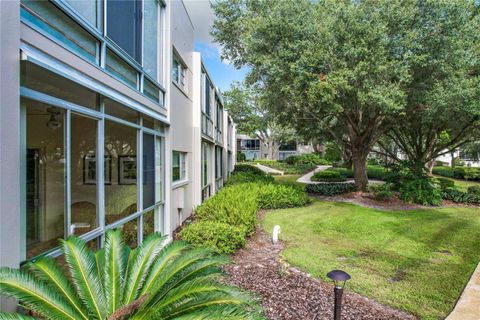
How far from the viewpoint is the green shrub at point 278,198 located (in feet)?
43.3

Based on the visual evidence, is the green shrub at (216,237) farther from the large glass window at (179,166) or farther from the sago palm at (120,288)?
the sago palm at (120,288)

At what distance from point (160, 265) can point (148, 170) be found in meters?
3.55

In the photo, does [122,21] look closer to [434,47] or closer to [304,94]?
[304,94]

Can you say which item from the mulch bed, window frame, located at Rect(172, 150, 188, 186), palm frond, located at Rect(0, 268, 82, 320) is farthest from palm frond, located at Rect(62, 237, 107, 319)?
window frame, located at Rect(172, 150, 188, 186)

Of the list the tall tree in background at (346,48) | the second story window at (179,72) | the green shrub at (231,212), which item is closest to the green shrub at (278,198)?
the green shrub at (231,212)

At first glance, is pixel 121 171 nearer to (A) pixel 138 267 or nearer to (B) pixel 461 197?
(A) pixel 138 267

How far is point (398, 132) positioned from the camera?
20625mm

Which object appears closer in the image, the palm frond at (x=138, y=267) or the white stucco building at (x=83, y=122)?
the white stucco building at (x=83, y=122)

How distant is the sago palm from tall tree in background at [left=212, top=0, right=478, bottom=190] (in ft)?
30.2

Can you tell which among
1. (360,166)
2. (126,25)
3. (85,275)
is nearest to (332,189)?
(360,166)

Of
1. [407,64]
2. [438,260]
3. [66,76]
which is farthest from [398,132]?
[66,76]

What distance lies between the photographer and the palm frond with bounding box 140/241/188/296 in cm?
308

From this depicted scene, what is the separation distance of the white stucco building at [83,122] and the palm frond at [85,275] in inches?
15.3

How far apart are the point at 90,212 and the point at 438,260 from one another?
23.4ft
